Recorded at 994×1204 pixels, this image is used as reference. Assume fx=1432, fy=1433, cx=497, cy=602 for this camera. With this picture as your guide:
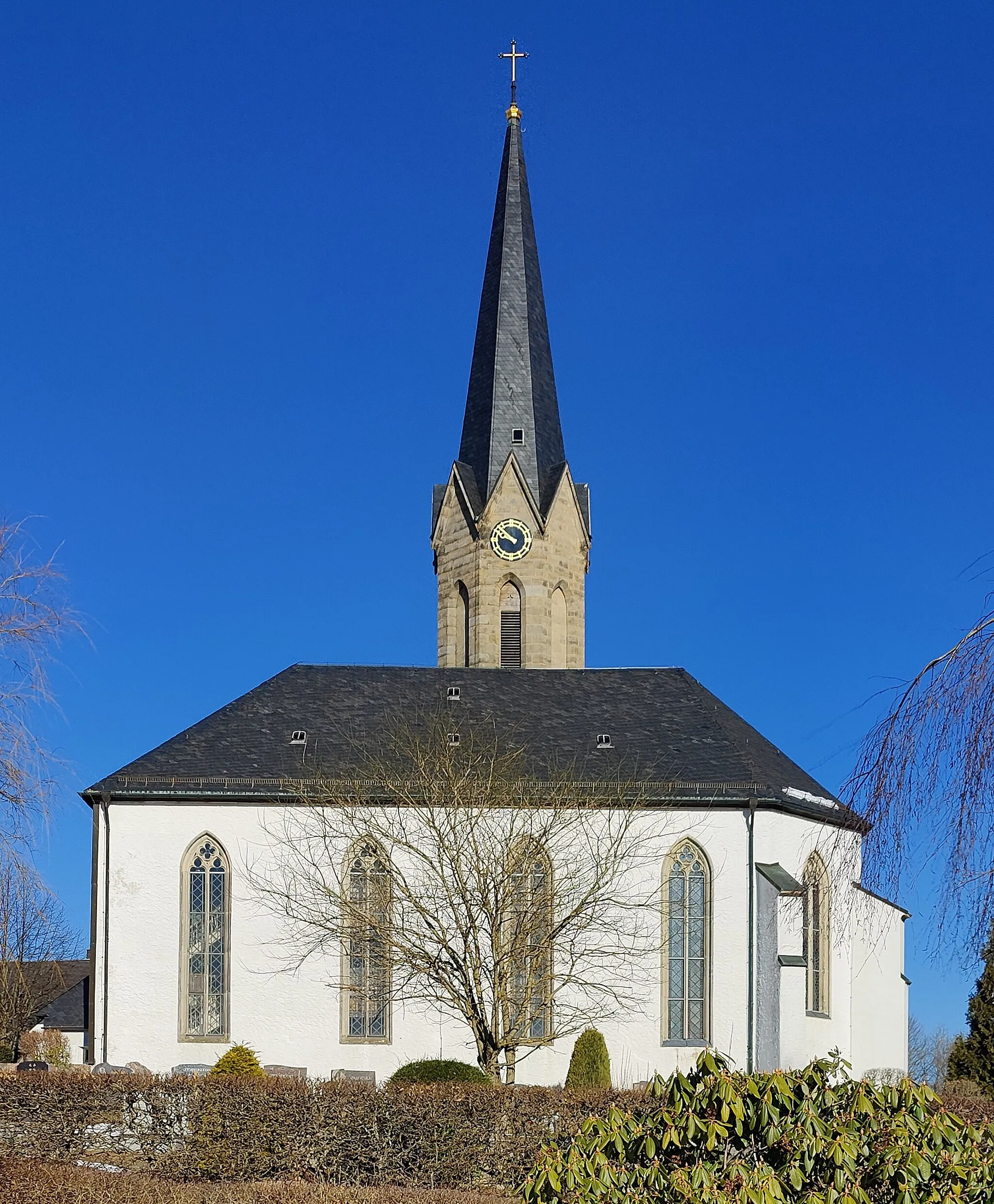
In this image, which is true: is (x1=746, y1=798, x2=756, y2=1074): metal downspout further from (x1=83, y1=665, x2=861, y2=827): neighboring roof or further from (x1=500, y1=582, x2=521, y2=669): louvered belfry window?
(x1=500, y1=582, x2=521, y2=669): louvered belfry window

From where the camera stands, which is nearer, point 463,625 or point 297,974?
point 297,974

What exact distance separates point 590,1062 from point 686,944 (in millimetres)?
3930

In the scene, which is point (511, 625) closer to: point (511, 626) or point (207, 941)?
point (511, 626)

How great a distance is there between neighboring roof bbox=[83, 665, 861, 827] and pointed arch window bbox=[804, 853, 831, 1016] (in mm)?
1420

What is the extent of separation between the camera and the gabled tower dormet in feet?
141

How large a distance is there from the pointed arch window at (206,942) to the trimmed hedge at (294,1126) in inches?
555

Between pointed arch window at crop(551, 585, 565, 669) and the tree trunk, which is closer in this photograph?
the tree trunk

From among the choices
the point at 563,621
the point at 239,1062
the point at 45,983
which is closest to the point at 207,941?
the point at 239,1062

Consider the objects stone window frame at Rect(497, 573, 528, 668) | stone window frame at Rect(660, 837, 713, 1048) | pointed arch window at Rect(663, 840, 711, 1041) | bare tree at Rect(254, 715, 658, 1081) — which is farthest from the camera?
stone window frame at Rect(497, 573, 528, 668)

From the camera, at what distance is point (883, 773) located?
28.8 ft

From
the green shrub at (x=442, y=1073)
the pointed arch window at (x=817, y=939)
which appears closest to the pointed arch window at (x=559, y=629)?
the pointed arch window at (x=817, y=939)

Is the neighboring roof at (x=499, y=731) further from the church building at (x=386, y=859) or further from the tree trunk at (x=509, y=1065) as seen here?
the tree trunk at (x=509, y=1065)

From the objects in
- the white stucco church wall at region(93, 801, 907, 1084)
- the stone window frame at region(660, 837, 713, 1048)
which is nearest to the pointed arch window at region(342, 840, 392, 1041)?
the white stucco church wall at region(93, 801, 907, 1084)

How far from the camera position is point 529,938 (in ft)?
87.4
